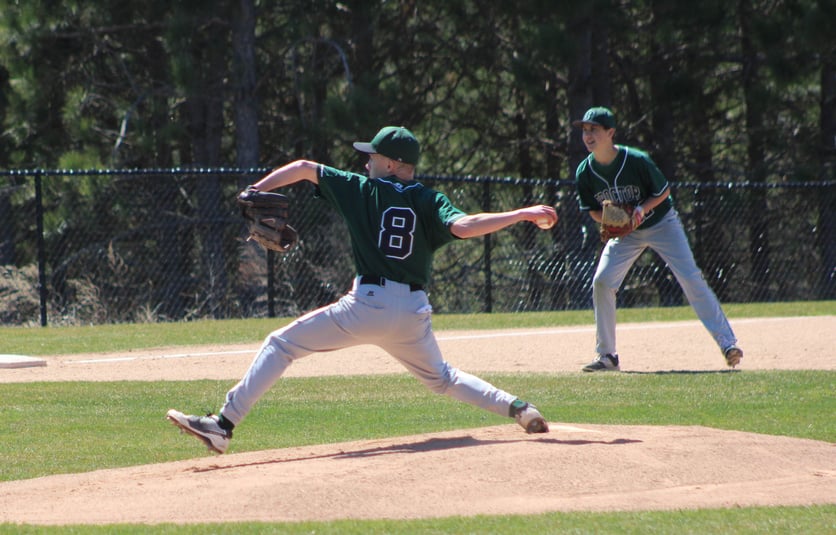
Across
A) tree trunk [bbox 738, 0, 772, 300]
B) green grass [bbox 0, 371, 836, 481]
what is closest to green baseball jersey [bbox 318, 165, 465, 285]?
green grass [bbox 0, 371, 836, 481]

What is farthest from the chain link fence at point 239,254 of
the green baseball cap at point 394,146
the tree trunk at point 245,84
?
the green baseball cap at point 394,146

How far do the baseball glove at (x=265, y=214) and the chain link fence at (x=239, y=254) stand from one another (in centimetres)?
909

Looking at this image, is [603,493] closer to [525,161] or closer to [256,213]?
[256,213]

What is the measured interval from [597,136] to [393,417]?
2694 mm

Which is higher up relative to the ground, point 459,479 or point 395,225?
point 395,225

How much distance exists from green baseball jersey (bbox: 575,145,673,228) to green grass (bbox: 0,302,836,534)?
1395 millimetres

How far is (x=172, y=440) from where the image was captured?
679 centimetres

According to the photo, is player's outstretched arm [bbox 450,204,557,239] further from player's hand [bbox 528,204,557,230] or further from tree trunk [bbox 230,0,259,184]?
tree trunk [bbox 230,0,259,184]

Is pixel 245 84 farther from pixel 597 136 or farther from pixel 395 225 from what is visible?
pixel 395 225

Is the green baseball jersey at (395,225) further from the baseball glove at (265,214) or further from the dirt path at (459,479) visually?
the dirt path at (459,479)

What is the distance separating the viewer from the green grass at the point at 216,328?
39.3 feet

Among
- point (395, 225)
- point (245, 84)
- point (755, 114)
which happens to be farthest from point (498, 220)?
point (755, 114)

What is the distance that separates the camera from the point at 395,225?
18.2ft

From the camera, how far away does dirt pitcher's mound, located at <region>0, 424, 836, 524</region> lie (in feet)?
15.3
